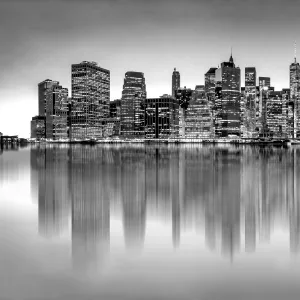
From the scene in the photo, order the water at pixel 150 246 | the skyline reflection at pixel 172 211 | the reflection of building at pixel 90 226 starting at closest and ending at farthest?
the water at pixel 150 246, the reflection of building at pixel 90 226, the skyline reflection at pixel 172 211

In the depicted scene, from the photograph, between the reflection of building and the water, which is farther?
the reflection of building

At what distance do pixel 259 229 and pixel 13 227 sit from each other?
28.5 ft

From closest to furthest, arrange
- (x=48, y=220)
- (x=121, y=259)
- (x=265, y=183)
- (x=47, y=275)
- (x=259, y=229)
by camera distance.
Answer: (x=47, y=275)
(x=121, y=259)
(x=259, y=229)
(x=48, y=220)
(x=265, y=183)

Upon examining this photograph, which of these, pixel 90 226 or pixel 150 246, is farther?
pixel 90 226

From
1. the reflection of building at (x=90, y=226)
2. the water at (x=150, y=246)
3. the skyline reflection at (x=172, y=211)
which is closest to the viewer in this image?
the water at (x=150, y=246)

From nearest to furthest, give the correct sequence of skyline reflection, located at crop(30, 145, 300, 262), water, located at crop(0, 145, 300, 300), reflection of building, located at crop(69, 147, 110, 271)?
1. water, located at crop(0, 145, 300, 300)
2. reflection of building, located at crop(69, 147, 110, 271)
3. skyline reflection, located at crop(30, 145, 300, 262)

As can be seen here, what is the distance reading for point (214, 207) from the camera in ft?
57.4

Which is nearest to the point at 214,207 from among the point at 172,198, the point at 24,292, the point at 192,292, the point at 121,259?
the point at 172,198

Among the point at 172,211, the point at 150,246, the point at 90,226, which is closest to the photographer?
the point at 150,246

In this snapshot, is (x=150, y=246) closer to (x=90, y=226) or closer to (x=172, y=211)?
(x=90, y=226)

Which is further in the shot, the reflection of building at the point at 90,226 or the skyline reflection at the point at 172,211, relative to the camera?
the skyline reflection at the point at 172,211

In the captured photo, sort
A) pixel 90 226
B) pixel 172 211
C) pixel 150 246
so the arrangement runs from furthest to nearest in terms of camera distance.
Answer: pixel 172 211 < pixel 90 226 < pixel 150 246

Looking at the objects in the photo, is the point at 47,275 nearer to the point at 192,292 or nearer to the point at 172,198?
the point at 192,292

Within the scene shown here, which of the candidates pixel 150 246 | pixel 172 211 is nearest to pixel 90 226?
pixel 150 246
